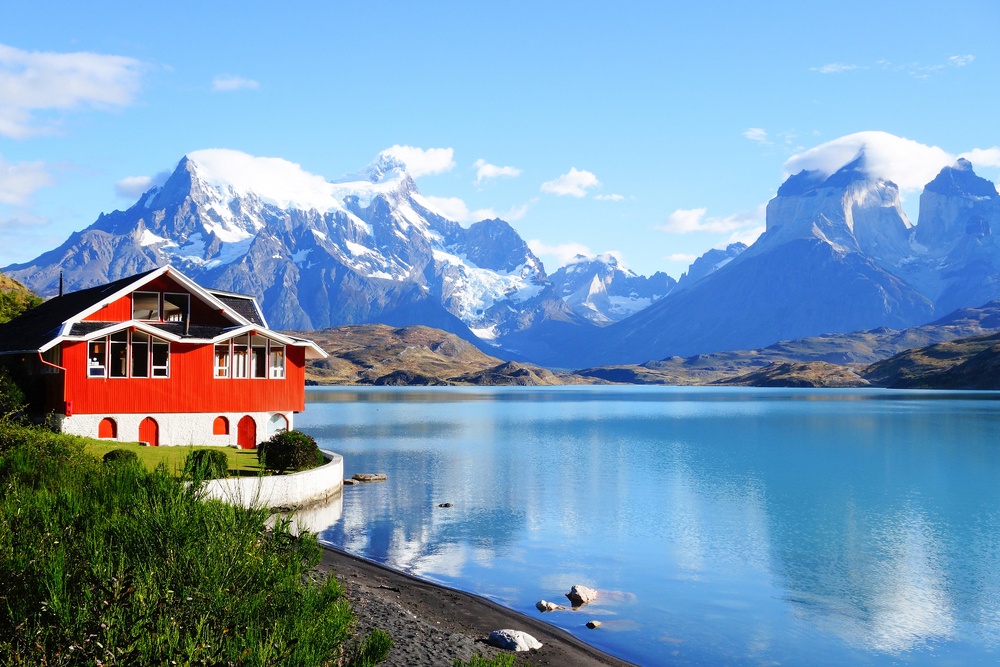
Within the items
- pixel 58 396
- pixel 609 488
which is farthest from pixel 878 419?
pixel 58 396

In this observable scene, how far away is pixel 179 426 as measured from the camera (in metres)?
55.2

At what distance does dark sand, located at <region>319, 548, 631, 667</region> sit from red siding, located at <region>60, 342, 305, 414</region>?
26.7 metres

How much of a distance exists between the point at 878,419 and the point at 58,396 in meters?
123

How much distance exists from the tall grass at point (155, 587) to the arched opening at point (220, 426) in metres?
43.4

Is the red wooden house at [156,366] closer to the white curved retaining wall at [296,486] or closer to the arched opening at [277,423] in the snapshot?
the arched opening at [277,423]

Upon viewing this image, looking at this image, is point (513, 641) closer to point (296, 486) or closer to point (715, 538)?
point (296, 486)

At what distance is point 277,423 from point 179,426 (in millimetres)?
8581

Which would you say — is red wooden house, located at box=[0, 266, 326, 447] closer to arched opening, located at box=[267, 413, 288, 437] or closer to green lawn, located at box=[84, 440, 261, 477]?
arched opening, located at box=[267, 413, 288, 437]

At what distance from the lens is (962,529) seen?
46.5 metres

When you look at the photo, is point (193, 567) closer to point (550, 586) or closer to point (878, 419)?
point (550, 586)

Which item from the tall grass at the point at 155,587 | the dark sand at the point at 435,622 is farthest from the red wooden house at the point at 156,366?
the tall grass at the point at 155,587

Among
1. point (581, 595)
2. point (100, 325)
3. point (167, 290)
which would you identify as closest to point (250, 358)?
point (167, 290)

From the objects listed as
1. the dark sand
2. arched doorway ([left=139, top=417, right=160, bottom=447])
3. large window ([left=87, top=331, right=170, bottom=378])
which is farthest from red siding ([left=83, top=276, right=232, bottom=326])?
the dark sand

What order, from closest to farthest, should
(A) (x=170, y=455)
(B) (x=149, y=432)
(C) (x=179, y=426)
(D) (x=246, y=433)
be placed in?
(A) (x=170, y=455)
(B) (x=149, y=432)
(C) (x=179, y=426)
(D) (x=246, y=433)
